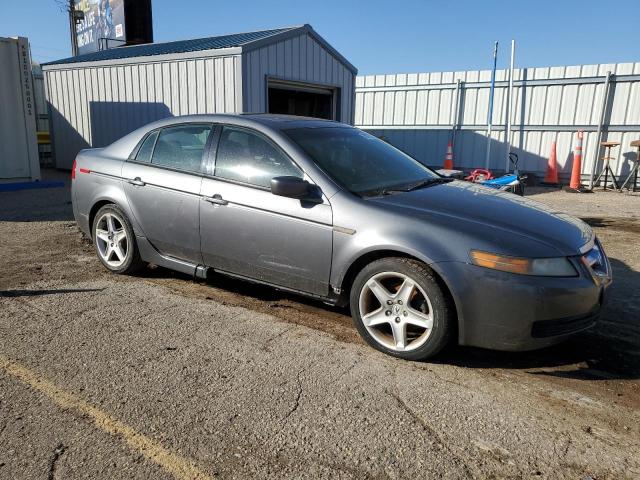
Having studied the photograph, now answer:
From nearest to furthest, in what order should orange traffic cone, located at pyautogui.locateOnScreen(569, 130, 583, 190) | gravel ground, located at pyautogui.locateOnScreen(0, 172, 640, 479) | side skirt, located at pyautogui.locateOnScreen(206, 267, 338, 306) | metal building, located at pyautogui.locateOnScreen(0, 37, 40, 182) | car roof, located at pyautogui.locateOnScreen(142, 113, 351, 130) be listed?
gravel ground, located at pyautogui.locateOnScreen(0, 172, 640, 479)
side skirt, located at pyautogui.locateOnScreen(206, 267, 338, 306)
car roof, located at pyautogui.locateOnScreen(142, 113, 351, 130)
metal building, located at pyautogui.locateOnScreen(0, 37, 40, 182)
orange traffic cone, located at pyautogui.locateOnScreen(569, 130, 583, 190)

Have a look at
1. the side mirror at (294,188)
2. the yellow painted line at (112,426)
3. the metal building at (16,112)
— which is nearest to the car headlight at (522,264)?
the side mirror at (294,188)

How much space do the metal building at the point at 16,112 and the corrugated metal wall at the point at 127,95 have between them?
202 cm

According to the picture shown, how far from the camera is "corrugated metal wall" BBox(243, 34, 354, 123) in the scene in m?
10.5

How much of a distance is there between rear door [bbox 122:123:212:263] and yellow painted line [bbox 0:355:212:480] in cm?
163

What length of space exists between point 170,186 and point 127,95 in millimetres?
9497

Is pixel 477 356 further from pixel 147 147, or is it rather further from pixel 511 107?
pixel 511 107

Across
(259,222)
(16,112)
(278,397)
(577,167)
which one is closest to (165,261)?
(259,222)

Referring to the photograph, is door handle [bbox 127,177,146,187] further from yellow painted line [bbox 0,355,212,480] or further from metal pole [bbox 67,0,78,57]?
metal pole [bbox 67,0,78,57]

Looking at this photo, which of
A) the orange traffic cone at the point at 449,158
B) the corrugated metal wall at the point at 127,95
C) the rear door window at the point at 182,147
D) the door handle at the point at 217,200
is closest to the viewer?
the door handle at the point at 217,200

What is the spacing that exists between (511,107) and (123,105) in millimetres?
10414

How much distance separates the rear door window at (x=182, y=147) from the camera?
178 inches

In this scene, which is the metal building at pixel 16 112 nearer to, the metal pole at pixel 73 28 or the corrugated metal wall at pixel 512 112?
the corrugated metal wall at pixel 512 112

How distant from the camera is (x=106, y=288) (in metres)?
4.77

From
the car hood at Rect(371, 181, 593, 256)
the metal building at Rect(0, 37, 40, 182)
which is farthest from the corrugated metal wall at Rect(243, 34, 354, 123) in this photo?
the car hood at Rect(371, 181, 593, 256)
